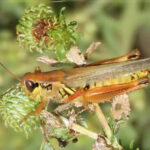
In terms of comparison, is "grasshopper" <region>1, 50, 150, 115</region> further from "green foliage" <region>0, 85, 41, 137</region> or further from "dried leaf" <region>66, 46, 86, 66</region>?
"green foliage" <region>0, 85, 41, 137</region>

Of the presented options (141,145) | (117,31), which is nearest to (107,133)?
(141,145)

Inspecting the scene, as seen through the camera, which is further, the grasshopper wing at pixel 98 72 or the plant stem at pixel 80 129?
the grasshopper wing at pixel 98 72

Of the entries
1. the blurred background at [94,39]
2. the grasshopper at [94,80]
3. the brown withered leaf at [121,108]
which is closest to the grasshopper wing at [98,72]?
the grasshopper at [94,80]

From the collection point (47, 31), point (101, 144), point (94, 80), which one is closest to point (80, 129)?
point (101, 144)

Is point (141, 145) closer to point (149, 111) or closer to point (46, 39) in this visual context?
point (149, 111)

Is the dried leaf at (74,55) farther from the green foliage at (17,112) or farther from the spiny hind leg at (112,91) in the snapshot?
the green foliage at (17,112)

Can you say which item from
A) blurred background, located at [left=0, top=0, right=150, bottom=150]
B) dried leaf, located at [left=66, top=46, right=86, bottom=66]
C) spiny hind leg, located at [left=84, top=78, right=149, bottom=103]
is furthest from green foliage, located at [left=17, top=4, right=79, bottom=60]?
blurred background, located at [left=0, top=0, right=150, bottom=150]
